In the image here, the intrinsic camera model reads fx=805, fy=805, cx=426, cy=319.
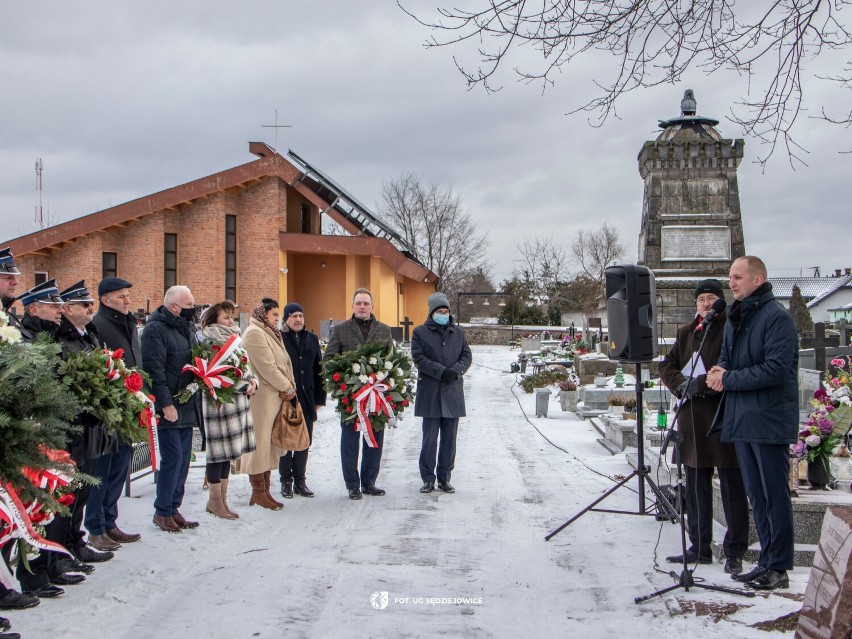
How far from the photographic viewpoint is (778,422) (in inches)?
198

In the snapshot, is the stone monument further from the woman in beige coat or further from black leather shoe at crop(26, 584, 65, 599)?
black leather shoe at crop(26, 584, 65, 599)

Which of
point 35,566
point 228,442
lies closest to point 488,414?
point 228,442

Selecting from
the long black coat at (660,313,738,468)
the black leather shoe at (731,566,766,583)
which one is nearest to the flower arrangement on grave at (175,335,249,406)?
the long black coat at (660,313,738,468)

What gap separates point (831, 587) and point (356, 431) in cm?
508

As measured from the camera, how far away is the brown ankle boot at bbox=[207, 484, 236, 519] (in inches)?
282

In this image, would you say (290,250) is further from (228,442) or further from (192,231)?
(228,442)

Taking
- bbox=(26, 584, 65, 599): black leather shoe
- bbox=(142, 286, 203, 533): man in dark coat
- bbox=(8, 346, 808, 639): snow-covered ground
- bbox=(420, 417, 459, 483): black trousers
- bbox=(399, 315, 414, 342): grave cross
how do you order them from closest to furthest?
bbox=(8, 346, 808, 639): snow-covered ground
bbox=(26, 584, 65, 599): black leather shoe
bbox=(142, 286, 203, 533): man in dark coat
bbox=(420, 417, 459, 483): black trousers
bbox=(399, 315, 414, 342): grave cross

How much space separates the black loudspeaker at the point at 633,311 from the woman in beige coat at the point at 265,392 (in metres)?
3.21

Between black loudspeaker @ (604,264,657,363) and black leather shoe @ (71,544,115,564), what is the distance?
431cm

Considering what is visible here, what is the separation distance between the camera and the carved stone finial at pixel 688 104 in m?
20.0

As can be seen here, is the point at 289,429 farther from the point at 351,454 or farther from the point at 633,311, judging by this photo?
the point at 633,311

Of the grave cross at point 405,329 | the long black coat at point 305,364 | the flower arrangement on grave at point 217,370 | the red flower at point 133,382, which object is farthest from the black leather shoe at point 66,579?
→ the grave cross at point 405,329

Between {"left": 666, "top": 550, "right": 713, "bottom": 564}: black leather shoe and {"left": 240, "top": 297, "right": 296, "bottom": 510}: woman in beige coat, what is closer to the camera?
{"left": 666, "top": 550, "right": 713, "bottom": 564}: black leather shoe

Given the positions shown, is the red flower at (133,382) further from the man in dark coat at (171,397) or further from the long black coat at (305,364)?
the long black coat at (305,364)
